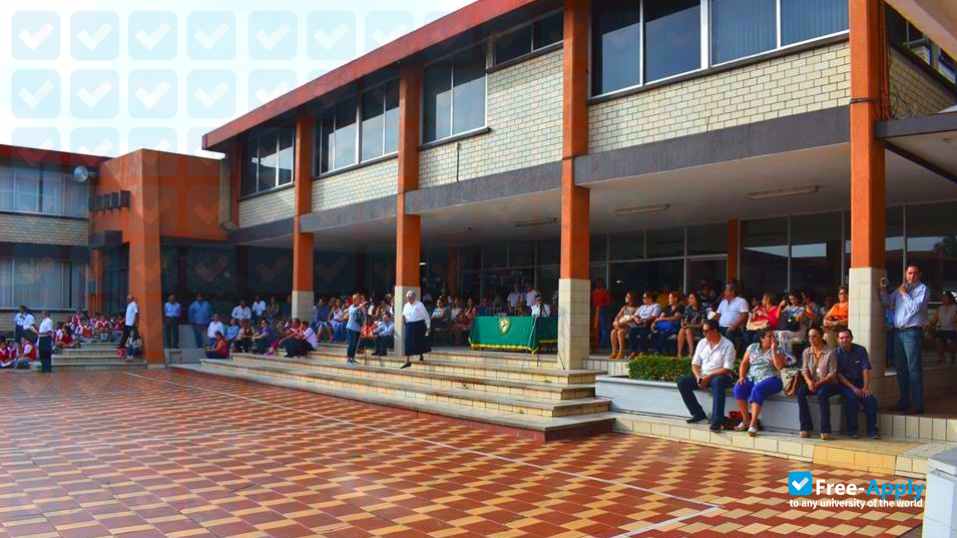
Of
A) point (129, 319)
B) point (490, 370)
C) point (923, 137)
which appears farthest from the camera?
point (129, 319)

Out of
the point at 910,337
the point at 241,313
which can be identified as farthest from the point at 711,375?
the point at 241,313

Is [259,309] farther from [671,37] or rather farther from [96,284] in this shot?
[671,37]

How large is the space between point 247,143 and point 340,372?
31.9 feet

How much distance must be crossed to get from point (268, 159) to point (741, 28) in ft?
46.7

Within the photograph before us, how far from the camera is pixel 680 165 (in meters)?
10.1

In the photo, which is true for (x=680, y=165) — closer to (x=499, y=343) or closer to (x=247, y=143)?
(x=499, y=343)

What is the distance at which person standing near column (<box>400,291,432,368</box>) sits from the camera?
45.4ft

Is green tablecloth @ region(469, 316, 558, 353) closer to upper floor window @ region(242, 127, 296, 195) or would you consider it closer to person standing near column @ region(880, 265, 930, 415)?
person standing near column @ region(880, 265, 930, 415)

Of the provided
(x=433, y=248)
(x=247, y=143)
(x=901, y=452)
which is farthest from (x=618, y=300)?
(x=247, y=143)

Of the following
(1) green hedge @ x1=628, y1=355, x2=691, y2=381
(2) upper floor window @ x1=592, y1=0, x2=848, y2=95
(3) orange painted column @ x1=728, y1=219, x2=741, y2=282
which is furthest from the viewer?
(3) orange painted column @ x1=728, y1=219, x2=741, y2=282

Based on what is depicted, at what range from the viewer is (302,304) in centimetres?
1888

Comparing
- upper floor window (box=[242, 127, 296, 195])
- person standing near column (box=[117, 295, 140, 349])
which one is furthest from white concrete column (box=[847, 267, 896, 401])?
person standing near column (box=[117, 295, 140, 349])

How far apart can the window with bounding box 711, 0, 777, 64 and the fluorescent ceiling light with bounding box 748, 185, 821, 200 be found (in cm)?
254

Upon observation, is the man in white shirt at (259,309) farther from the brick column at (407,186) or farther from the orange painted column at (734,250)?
the orange painted column at (734,250)
